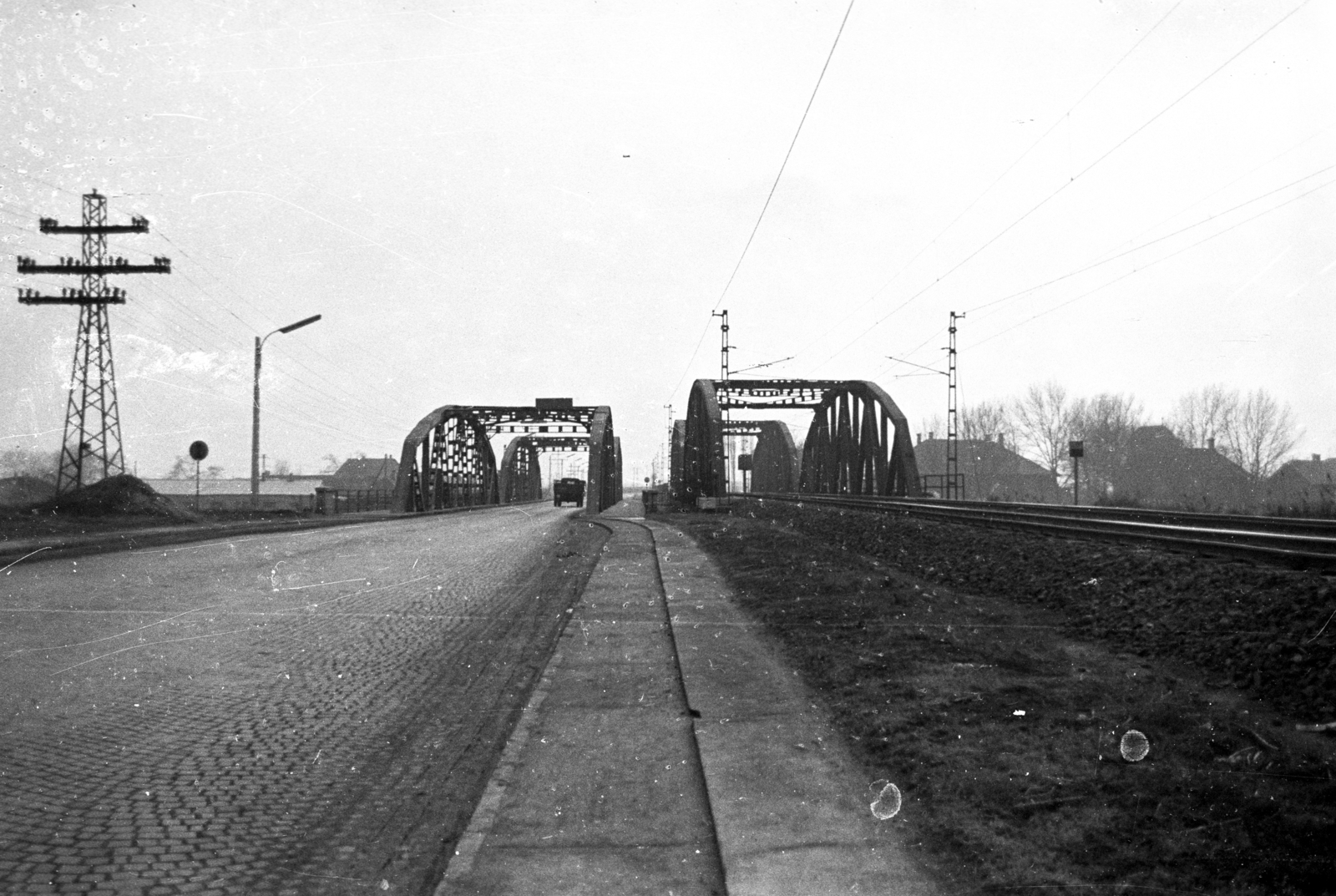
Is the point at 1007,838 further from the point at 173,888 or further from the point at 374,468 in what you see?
the point at 374,468

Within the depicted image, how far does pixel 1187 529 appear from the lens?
10305 mm

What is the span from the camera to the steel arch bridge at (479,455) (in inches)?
2109

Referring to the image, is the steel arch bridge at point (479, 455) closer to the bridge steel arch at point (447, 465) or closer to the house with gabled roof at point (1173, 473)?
the bridge steel arch at point (447, 465)

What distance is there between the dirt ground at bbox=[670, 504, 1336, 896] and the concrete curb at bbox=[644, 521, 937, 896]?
160 millimetres

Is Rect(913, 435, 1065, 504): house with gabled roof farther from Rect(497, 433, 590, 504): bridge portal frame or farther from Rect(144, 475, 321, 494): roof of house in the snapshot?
Rect(144, 475, 321, 494): roof of house

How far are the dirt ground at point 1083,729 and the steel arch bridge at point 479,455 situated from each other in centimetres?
3997

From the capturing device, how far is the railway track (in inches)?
301

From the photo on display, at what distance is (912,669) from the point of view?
20.6 feet

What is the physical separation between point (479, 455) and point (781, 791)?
77904 millimetres

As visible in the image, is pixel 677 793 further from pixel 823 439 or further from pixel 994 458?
pixel 994 458

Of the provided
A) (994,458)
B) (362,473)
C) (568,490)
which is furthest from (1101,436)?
(362,473)

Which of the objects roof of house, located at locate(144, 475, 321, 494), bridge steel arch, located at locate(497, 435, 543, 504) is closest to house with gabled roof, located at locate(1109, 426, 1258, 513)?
bridge steel arch, located at locate(497, 435, 543, 504)

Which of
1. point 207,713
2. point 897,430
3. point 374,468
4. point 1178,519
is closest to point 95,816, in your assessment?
point 207,713

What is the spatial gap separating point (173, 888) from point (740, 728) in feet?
9.49
